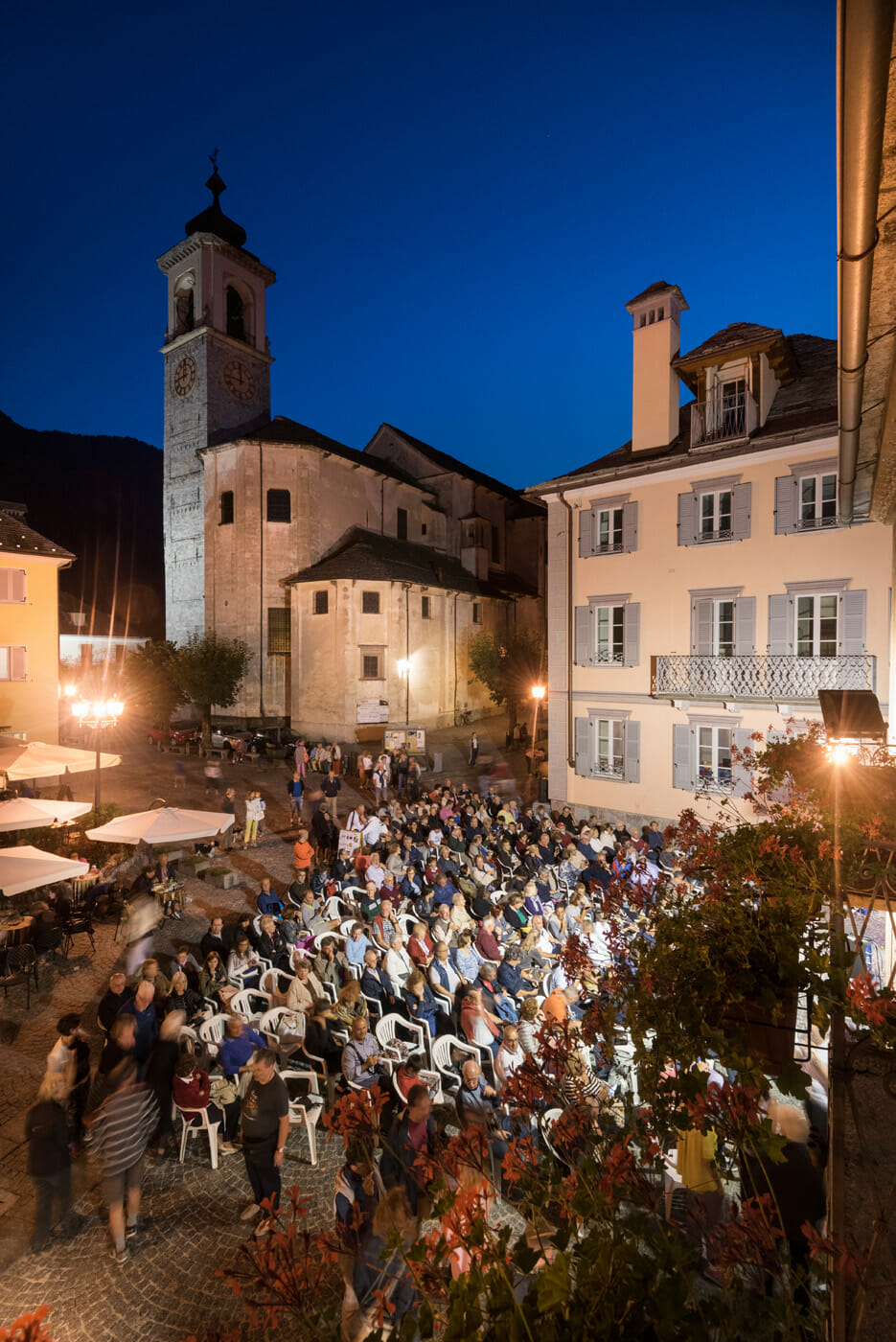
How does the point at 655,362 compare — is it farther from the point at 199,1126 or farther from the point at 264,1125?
the point at 199,1126

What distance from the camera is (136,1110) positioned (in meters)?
5.25

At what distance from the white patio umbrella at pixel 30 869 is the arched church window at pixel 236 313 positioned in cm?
4106

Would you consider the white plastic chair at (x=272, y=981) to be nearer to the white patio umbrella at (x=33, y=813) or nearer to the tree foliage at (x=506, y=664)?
the white patio umbrella at (x=33, y=813)

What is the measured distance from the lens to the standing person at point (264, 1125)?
5.05 metres

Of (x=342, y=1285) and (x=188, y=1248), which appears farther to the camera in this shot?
(x=188, y=1248)

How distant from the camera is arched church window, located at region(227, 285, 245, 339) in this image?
41.1 meters

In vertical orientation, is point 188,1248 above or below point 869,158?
below

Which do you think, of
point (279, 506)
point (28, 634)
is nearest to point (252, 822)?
point (28, 634)

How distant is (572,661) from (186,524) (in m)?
29.4

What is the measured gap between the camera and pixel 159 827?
1094 centimetres

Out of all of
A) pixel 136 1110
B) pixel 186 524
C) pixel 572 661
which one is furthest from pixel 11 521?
pixel 136 1110

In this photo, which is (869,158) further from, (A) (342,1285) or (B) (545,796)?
(B) (545,796)

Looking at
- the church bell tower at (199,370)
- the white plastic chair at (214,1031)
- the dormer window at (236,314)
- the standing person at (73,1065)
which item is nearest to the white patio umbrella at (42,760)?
the white plastic chair at (214,1031)

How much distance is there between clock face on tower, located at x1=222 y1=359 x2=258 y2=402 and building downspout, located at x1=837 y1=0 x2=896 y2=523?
142ft
